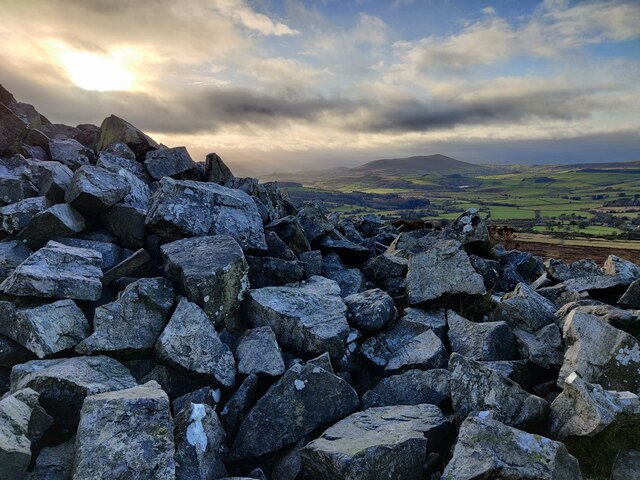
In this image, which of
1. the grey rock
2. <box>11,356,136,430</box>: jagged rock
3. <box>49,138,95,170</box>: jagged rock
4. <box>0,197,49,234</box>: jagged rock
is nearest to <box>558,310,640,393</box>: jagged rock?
<box>11,356,136,430</box>: jagged rock

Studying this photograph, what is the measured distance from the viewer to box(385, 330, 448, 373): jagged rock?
8164mm

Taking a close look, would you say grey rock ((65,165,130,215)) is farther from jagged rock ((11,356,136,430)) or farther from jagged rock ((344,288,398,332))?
jagged rock ((344,288,398,332))

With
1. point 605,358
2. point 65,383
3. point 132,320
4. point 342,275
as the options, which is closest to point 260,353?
point 132,320

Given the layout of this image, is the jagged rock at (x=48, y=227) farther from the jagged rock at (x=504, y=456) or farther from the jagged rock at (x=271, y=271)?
the jagged rock at (x=504, y=456)

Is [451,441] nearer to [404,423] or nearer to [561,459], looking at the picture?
[404,423]

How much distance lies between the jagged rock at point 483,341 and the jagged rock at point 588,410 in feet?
6.58

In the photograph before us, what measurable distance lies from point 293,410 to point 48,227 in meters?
7.75

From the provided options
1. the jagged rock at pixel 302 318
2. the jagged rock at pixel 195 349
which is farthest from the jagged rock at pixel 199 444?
the jagged rock at pixel 302 318

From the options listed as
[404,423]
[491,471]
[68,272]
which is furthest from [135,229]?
[491,471]

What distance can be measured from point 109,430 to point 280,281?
561 cm

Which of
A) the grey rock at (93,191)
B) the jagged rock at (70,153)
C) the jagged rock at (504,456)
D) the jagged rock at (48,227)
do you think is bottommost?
the jagged rock at (504,456)

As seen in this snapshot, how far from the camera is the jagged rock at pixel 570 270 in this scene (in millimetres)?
12873

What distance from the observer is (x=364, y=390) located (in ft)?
27.3

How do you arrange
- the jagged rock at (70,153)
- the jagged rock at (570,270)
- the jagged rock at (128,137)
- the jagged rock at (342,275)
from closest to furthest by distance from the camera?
the jagged rock at (342,275)
the jagged rock at (570,270)
the jagged rock at (70,153)
the jagged rock at (128,137)
